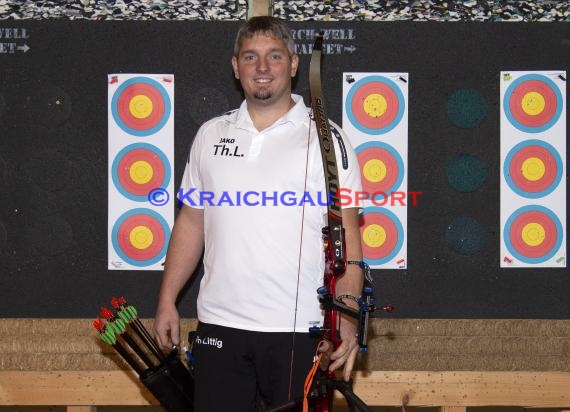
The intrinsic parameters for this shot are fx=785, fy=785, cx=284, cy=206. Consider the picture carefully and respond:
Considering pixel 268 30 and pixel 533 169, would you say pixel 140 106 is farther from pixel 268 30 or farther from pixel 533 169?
pixel 533 169

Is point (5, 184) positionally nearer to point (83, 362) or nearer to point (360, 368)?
point (83, 362)

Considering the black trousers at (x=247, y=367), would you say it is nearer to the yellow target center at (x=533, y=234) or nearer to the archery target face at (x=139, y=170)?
the archery target face at (x=139, y=170)

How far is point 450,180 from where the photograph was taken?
8.07ft

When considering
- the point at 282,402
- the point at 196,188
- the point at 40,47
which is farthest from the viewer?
the point at 40,47

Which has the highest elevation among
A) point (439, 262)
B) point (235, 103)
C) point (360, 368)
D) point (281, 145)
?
point (235, 103)

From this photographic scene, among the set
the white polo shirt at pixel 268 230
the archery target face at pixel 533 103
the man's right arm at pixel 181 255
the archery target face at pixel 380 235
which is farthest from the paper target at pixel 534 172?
the man's right arm at pixel 181 255

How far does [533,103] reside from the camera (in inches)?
97.4

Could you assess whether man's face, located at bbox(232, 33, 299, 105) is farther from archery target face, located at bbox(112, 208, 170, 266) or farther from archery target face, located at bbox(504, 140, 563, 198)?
archery target face, located at bbox(504, 140, 563, 198)

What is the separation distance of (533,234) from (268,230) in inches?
38.4

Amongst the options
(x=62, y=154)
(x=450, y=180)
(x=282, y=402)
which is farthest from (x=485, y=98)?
(x=62, y=154)

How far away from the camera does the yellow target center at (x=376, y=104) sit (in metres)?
2.47

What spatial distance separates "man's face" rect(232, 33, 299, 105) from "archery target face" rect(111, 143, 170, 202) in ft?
1.80

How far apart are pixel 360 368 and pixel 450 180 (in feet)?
2.15

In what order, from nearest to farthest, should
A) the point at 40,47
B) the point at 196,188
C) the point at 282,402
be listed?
the point at 282,402 → the point at 196,188 → the point at 40,47
